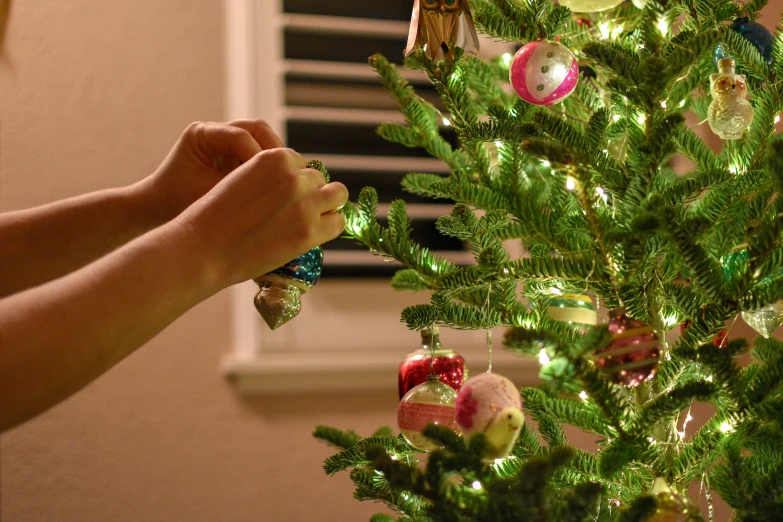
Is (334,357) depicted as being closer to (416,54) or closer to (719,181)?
(416,54)

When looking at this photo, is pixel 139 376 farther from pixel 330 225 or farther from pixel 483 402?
pixel 483 402

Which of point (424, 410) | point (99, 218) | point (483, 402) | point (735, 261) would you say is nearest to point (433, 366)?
point (424, 410)

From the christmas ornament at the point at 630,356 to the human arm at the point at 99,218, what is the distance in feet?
1.50

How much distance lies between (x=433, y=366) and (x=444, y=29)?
1.17ft

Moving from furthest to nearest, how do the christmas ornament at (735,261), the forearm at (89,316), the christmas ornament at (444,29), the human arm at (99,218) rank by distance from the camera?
1. the human arm at (99,218)
2. the christmas ornament at (444,29)
3. the christmas ornament at (735,261)
4. the forearm at (89,316)

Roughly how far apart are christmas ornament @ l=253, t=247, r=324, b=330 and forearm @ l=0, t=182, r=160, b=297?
26 cm

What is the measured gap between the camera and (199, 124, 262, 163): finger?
80 centimetres

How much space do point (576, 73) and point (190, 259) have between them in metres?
0.41

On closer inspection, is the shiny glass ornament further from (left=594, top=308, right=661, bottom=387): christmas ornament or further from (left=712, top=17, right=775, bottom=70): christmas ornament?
(left=594, top=308, right=661, bottom=387): christmas ornament

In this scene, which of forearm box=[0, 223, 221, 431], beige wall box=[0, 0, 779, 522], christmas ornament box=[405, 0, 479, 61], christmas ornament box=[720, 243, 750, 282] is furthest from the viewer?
beige wall box=[0, 0, 779, 522]

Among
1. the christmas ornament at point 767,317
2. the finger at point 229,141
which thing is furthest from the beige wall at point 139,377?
the christmas ornament at point 767,317

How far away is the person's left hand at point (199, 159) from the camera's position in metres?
0.81

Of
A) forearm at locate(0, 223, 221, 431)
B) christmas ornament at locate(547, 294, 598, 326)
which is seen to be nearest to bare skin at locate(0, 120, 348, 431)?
forearm at locate(0, 223, 221, 431)

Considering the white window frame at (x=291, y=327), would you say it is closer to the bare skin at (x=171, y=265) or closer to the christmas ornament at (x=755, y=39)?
the bare skin at (x=171, y=265)
